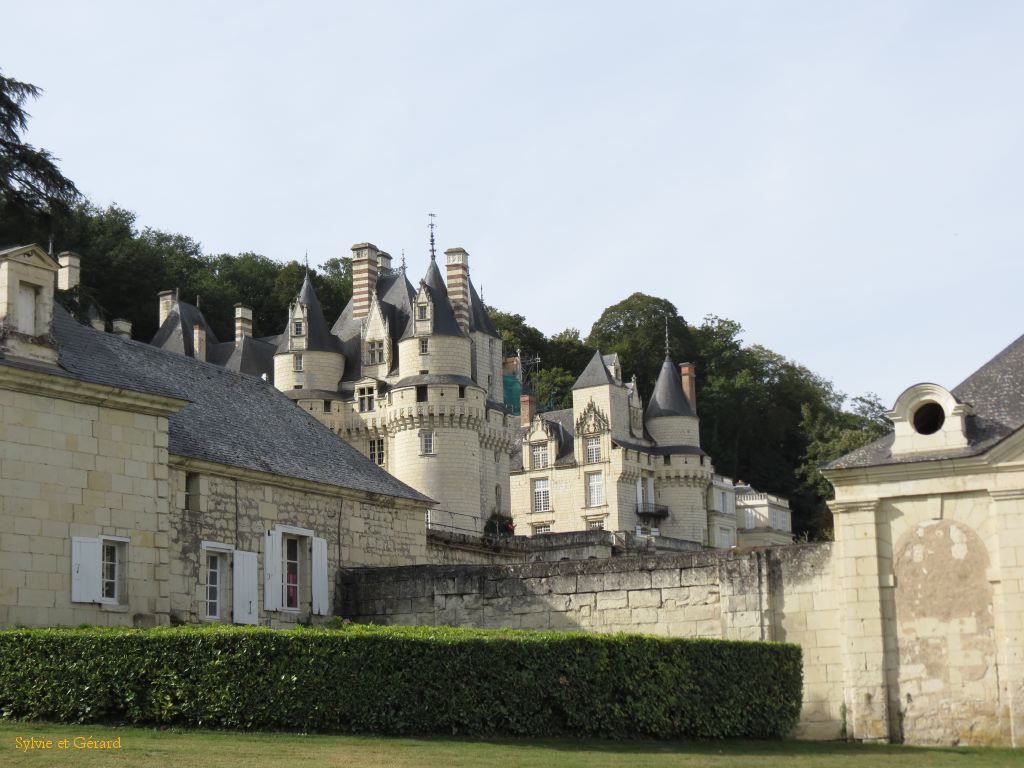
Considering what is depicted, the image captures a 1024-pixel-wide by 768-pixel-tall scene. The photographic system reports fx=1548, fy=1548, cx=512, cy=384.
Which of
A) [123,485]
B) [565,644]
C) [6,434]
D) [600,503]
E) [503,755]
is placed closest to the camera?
[503,755]

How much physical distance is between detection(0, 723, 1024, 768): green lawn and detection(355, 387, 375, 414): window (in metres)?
49.1

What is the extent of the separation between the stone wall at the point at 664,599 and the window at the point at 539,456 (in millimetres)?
52058

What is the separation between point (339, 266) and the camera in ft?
294

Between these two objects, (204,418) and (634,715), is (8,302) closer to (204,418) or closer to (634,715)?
(204,418)

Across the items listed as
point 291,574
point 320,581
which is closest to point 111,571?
point 291,574

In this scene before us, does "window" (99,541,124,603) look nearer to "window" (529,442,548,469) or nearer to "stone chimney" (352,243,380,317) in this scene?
"stone chimney" (352,243,380,317)

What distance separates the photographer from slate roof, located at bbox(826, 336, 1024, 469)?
19219mm

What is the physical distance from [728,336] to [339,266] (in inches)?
916

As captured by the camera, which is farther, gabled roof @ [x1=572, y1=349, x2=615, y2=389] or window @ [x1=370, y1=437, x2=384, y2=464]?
gabled roof @ [x1=572, y1=349, x2=615, y2=389]

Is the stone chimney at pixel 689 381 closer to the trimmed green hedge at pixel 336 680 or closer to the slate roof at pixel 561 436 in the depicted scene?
the slate roof at pixel 561 436

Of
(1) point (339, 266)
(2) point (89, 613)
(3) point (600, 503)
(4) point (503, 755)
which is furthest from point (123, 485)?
(1) point (339, 266)

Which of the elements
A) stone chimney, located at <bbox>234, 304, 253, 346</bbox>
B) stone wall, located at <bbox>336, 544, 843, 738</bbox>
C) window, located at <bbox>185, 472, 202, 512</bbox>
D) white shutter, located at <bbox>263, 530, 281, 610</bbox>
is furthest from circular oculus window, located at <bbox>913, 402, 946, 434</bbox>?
→ stone chimney, located at <bbox>234, 304, 253, 346</bbox>

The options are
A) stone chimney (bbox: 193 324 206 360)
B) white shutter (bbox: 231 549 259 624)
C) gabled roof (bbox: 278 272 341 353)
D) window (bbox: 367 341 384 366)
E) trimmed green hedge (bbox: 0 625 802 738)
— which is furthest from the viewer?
stone chimney (bbox: 193 324 206 360)

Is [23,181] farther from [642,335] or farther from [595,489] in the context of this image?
[642,335]
